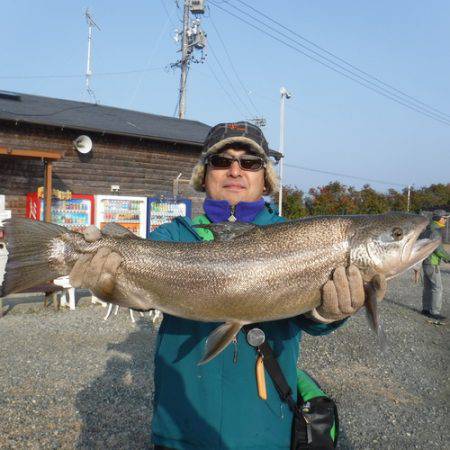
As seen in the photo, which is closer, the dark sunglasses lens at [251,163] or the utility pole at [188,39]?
the dark sunglasses lens at [251,163]

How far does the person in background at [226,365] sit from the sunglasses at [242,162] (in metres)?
0.06

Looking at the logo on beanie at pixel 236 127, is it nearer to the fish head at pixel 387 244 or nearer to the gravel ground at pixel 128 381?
the fish head at pixel 387 244

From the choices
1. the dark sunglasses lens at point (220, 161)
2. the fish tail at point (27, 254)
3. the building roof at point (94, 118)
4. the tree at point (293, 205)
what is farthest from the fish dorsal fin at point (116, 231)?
the tree at point (293, 205)

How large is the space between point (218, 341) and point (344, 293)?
813 millimetres

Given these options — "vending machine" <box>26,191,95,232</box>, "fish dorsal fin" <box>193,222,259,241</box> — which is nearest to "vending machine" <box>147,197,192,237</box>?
"vending machine" <box>26,191,95,232</box>

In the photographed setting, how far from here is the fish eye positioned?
3025 millimetres

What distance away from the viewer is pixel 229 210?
3.20 m

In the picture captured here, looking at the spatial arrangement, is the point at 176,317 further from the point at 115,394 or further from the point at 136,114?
the point at 136,114

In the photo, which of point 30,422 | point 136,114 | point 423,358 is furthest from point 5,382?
point 136,114

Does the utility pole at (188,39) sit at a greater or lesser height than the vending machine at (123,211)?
greater

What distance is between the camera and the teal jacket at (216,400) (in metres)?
2.62

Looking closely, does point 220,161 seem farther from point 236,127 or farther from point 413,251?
point 413,251

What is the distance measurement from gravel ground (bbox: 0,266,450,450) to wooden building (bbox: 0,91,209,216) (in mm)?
5444

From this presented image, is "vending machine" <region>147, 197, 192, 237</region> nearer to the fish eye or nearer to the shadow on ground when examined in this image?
the shadow on ground
